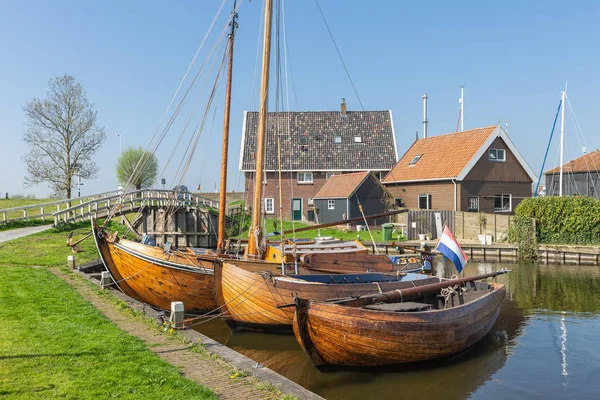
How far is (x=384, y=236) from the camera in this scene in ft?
117

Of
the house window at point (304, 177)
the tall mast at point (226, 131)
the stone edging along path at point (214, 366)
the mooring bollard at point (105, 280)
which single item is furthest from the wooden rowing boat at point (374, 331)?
the house window at point (304, 177)

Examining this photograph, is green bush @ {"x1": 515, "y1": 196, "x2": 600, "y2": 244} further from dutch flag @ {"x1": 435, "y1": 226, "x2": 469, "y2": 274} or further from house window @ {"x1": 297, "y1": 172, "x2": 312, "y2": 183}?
dutch flag @ {"x1": 435, "y1": 226, "x2": 469, "y2": 274}

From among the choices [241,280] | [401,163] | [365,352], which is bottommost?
[365,352]

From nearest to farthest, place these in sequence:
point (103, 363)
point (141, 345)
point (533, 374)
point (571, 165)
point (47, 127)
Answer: point (103, 363) < point (141, 345) < point (533, 374) < point (47, 127) < point (571, 165)

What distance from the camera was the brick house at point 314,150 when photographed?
45.8m

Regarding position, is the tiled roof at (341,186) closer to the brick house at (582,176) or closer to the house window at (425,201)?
the house window at (425,201)

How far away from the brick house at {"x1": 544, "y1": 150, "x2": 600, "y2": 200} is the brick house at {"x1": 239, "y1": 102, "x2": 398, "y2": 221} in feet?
62.7

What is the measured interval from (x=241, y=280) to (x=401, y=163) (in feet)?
109

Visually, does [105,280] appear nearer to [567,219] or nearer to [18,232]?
[18,232]

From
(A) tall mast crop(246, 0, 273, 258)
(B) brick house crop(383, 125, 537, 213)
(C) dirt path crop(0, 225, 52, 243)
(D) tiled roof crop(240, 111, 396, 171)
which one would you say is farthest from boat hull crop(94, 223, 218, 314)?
(D) tiled roof crop(240, 111, 396, 171)

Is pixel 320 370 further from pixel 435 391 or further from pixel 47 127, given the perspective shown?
pixel 47 127

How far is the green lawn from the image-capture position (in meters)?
22.1

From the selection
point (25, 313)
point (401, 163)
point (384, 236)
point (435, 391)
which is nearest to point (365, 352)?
point (435, 391)

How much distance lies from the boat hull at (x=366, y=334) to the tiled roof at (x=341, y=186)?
2722 cm
